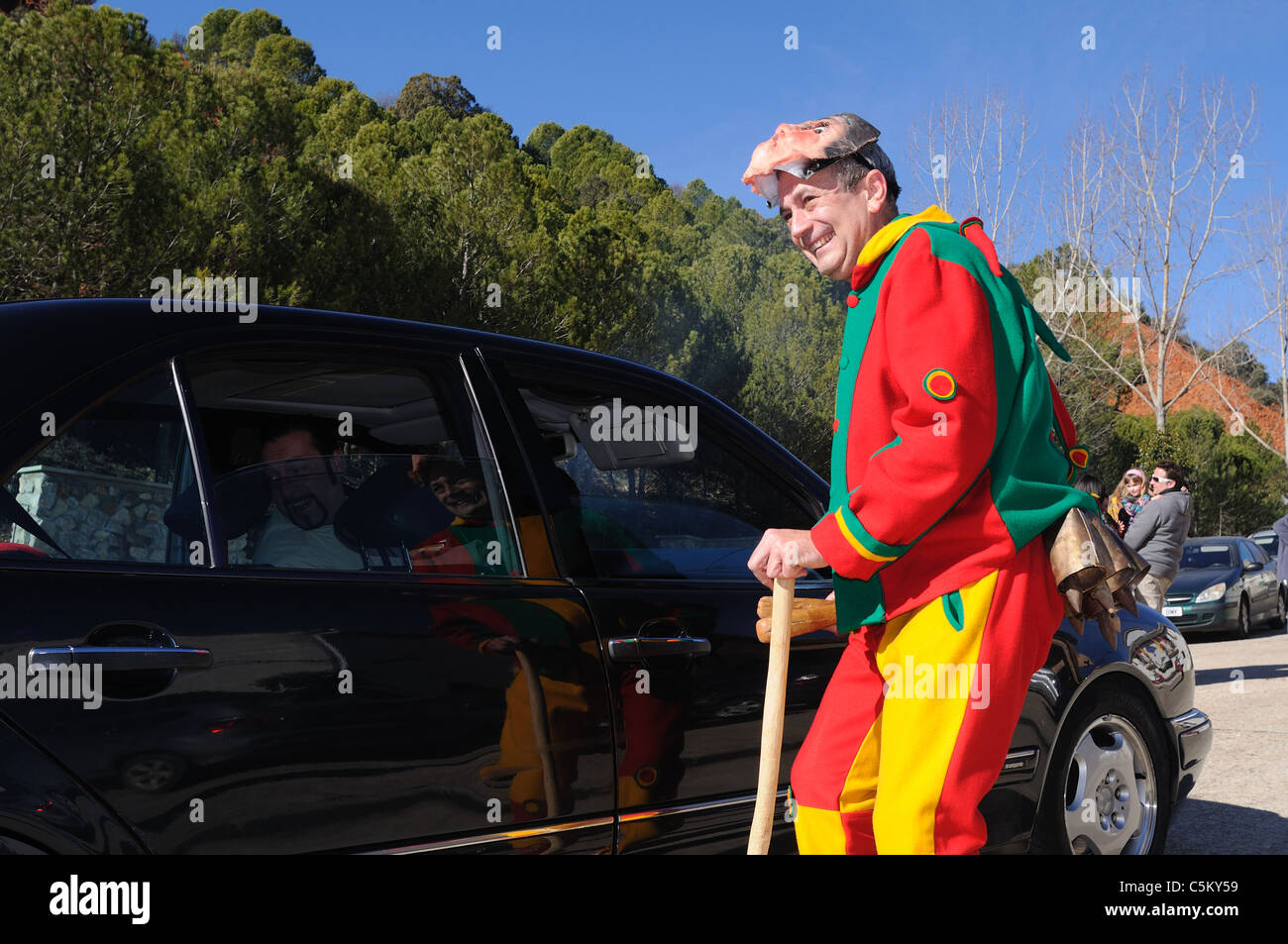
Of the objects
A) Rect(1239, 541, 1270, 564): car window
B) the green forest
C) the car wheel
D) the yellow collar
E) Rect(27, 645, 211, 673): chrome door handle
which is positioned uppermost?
the green forest

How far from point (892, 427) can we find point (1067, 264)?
34602mm

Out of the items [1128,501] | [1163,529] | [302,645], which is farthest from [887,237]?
[1128,501]

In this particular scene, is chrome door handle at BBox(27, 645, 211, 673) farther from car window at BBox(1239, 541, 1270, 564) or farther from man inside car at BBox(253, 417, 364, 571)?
car window at BBox(1239, 541, 1270, 564)

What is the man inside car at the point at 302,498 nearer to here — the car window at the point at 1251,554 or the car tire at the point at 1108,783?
the car tire at the point at 1108,783

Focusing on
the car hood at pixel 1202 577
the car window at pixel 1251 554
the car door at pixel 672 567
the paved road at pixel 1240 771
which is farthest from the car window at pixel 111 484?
the car window at pixel 1251 554

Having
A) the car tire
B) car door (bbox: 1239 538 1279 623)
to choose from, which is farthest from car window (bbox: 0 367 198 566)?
car door (bbox: 1239 538 1279 623)

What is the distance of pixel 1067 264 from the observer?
112 feet

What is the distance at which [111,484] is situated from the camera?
2.23 m

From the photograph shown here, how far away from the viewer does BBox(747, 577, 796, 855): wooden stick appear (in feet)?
6.90

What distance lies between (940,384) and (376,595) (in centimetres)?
110

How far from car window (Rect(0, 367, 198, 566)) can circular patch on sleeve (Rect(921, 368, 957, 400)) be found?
1.29 meters

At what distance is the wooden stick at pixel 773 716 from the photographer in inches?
82.8
